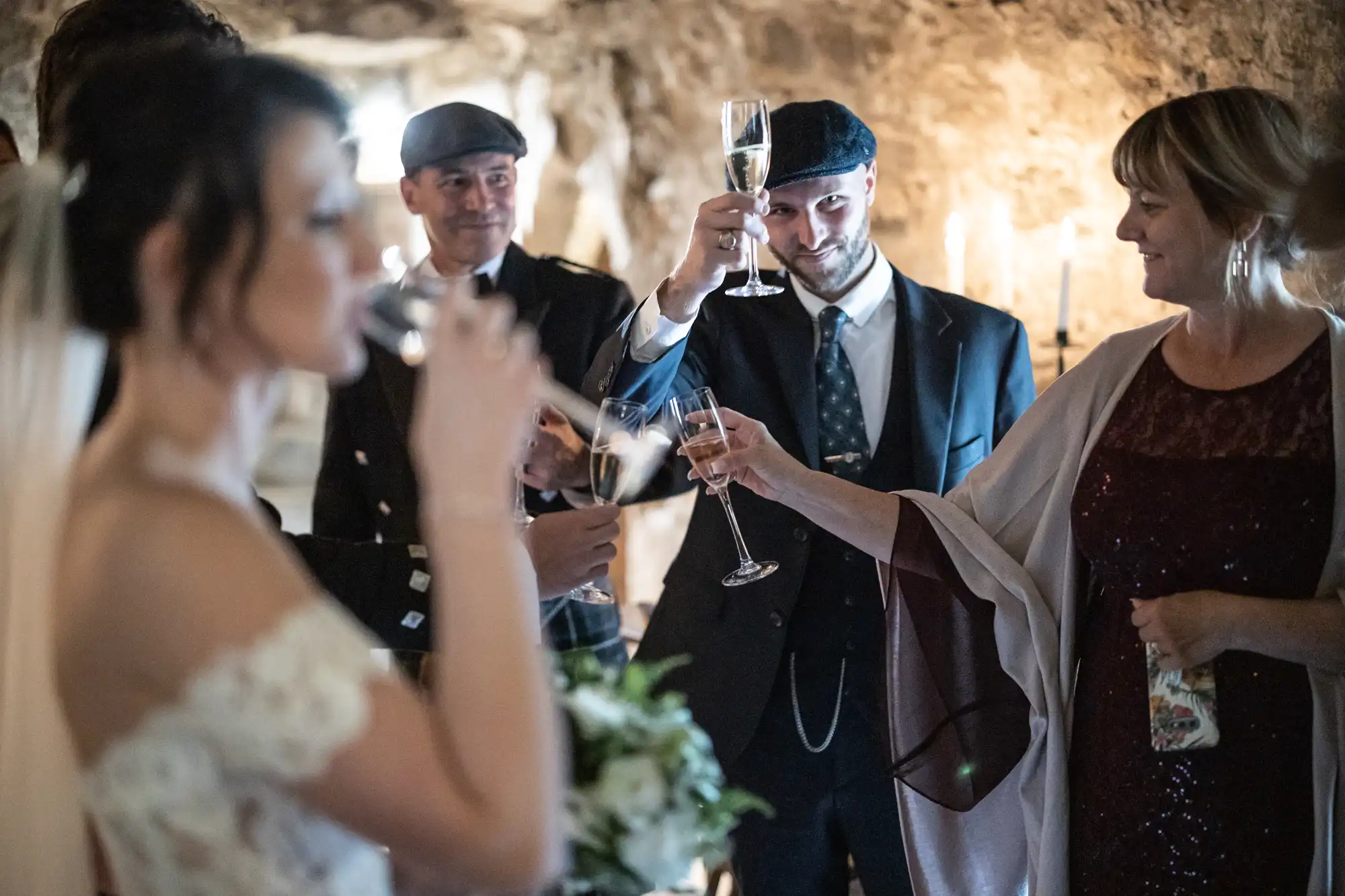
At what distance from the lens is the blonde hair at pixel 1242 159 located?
1.89 meters

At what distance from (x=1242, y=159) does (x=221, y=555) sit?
1569mm

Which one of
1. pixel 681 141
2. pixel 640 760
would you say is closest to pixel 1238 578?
pixel 640 760

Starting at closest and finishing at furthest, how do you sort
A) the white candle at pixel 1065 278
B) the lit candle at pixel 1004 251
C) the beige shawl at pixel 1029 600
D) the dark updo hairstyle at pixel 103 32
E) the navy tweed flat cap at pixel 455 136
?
the dark updo hairstyle at pixel 103 32
the beige shawl at pixel 1029 600
the navy tweed flat cap at pixel 455 136
the white candle at pixel 1065 278
the lit candle at pixel 1004 251

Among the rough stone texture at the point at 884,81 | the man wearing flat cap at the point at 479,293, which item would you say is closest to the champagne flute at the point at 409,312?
the man wearing flat cap at the point at 479,293

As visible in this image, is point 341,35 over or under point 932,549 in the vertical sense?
over

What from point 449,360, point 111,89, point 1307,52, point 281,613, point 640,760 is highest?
point 1307,52

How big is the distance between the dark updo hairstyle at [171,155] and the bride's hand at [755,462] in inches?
43.7

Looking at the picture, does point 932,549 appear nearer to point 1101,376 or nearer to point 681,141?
point 1101,376

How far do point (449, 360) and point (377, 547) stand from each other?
92 centimetres

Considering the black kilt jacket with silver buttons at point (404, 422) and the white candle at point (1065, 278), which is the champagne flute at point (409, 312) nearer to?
the black kilt jacket with silver buttons at point (404, 422)

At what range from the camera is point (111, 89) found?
112cm

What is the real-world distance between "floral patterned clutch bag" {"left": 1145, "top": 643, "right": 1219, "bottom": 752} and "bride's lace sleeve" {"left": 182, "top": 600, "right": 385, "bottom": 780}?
1.30m

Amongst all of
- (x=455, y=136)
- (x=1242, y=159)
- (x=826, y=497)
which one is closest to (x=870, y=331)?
(x=826, y=497)

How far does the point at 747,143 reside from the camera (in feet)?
7.23
